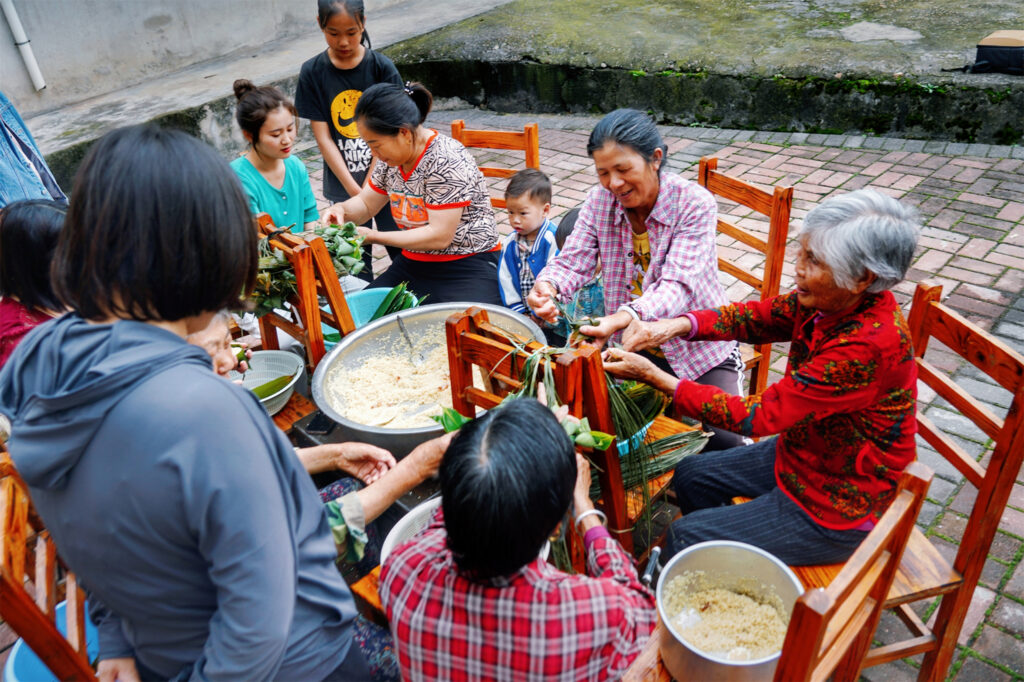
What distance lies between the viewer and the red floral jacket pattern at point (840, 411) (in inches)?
73.3

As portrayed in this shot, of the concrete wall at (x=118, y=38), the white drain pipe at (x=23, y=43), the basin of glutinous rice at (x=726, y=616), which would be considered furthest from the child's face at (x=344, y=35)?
the concrete wall at (x=118, y=38)

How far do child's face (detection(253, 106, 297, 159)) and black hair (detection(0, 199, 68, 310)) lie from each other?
4.74 ft

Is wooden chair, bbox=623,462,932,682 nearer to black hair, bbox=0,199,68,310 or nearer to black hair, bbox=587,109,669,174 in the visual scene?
black hair, bbox=587,109,669,174

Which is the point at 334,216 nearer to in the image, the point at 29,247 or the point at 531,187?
the point at 531,187

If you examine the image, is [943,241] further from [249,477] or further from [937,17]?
[249,477]

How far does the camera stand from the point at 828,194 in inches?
214

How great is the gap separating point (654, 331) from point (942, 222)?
145 inches

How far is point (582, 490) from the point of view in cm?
174

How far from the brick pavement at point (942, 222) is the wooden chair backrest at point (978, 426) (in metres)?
0.49

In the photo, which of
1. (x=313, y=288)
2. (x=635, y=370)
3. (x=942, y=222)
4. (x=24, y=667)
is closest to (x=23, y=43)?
(x=313, y=288)

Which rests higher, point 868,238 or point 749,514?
point 868,238

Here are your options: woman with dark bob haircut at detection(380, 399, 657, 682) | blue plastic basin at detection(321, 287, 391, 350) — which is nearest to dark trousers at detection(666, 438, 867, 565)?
woman with dark bob haircut at detection(380, 399, 657, 682)

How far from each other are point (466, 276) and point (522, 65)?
16.5ft

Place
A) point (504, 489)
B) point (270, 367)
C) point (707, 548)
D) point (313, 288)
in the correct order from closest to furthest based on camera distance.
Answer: point (504, 489), point (707, 548), point (313, 288), point (270, 367)
